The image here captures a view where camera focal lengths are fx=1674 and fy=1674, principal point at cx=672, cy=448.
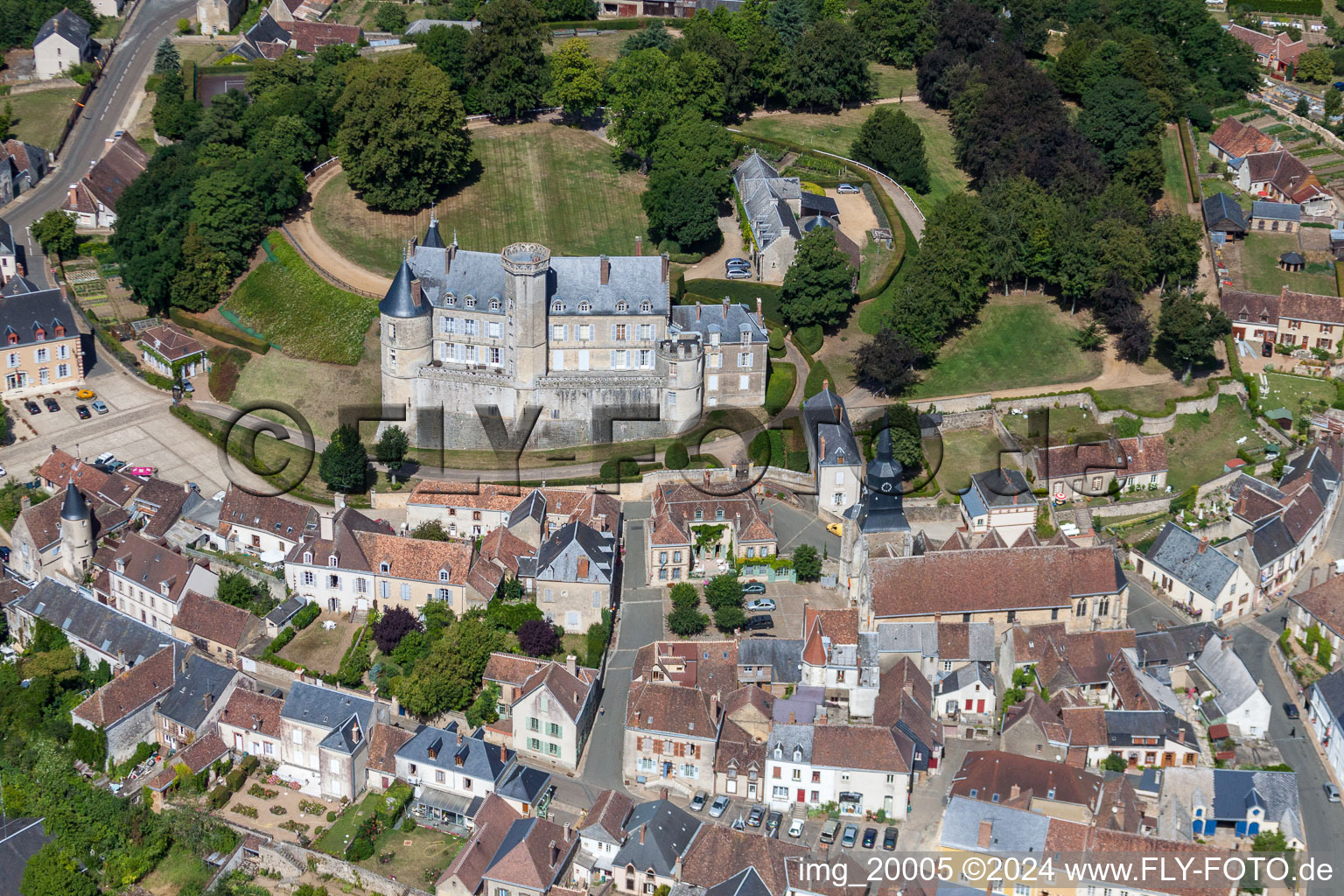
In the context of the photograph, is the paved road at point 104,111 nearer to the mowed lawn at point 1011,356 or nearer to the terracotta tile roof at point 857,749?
the mowed lawn at point 1011,356

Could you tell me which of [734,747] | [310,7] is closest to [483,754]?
[734,747]

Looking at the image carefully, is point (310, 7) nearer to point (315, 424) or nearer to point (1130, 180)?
point (315, 424)

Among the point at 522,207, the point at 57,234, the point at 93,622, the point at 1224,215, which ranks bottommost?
the point at 93,622

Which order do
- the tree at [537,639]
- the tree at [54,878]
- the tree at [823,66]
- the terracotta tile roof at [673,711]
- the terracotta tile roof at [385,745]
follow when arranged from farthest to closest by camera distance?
1. the tree at [823,66]
2. the tree at [537,639]
3. the terracotta tile roof at [385,745]
4. the terracotta tile roof at [673,711]
5. the tree at [54,878]

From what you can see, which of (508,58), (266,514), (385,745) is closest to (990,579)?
(385,745)

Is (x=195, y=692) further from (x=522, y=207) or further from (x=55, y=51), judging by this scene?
(x=55, y=51)

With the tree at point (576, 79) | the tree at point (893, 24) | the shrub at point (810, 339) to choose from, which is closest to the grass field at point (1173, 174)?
the tree at point (893, 24)
